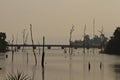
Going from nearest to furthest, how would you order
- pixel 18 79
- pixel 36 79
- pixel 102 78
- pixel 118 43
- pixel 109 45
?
pixel 18 79, pixel 36 79, pixel 102 78, pixel 118 43, pixel 109 45

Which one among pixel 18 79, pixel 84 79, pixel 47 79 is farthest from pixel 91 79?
pixel 18 79

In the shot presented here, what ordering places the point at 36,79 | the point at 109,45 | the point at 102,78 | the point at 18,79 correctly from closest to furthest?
the point at 18,79 → the point at 36,79 → the point at 102,78 → the point at 109,45

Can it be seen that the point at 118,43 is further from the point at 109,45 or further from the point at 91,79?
the point at 91,79

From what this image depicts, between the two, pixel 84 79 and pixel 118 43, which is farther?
pixel 118 43

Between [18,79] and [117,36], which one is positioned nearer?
[18,79]

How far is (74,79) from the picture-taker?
66250 mm

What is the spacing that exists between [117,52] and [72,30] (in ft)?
69.6

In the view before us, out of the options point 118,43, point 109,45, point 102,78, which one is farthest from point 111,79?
point 109,45

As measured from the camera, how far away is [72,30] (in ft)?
630

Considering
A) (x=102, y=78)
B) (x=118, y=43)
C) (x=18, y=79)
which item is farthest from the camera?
(x=118, y=43)

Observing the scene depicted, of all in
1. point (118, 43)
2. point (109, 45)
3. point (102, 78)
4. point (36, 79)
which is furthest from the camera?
point (109, 45)

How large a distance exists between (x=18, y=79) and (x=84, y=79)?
40119mm

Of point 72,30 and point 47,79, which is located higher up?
point 72,30

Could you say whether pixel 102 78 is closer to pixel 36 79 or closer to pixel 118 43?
pixel 36 79
